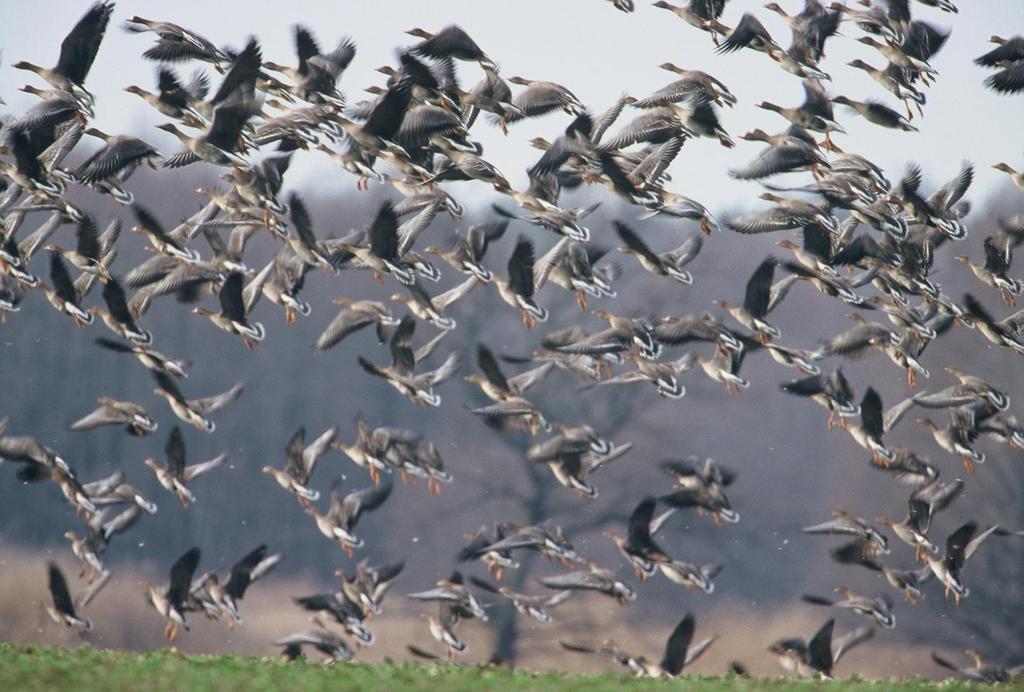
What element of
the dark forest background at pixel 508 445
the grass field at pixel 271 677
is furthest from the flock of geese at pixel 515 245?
the grass field at pixel 271 677

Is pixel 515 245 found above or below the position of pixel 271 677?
above

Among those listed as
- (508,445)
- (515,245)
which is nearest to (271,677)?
(515,245)

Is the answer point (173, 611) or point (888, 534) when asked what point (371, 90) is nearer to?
point (173, 611)

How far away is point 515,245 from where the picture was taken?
10.3m

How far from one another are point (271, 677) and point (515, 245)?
15.0ft

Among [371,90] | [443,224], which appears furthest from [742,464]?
[371,90]

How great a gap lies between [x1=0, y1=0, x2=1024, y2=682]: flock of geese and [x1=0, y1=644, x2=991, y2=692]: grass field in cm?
222

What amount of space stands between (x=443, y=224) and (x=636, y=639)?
485cm

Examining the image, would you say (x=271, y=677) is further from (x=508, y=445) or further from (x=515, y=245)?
(x=508, y=445)

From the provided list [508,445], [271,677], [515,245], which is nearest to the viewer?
[271,677]

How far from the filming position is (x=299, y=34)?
9586 millimetres

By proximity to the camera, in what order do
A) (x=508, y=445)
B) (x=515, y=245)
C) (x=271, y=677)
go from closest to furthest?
(x=271, y=677) < (x=515, y=245) < (x=508, y=445)

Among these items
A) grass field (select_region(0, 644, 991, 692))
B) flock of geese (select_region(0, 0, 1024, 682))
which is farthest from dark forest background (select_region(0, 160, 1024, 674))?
grass field (select_region(0, 644, 991, 692))

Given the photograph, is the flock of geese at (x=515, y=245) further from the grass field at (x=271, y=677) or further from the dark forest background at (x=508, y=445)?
the grass field at (x=271, y=677)
